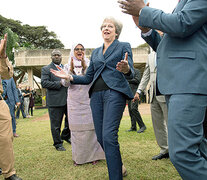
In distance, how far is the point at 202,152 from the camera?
1.61 metres

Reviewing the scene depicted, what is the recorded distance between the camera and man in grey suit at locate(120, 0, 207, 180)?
4.83 feet

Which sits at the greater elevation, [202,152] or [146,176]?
[202,152]

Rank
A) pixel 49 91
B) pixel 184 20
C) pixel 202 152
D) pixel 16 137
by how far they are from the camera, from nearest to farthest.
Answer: pixel 184 20, pixel 202 152, pixel 49 91, pixel 16 137

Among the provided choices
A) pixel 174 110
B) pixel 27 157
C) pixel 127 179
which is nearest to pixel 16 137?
pixel 27 157

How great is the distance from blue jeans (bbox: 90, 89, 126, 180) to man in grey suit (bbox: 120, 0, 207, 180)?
3.16ft

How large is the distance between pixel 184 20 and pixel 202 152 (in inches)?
40.5

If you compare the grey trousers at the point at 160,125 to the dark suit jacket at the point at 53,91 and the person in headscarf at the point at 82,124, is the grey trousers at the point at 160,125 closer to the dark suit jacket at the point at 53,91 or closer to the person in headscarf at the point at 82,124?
the person in headscarf at the point at 82,124

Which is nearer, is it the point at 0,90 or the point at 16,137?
the point at 0,90

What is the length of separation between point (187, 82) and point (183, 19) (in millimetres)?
462

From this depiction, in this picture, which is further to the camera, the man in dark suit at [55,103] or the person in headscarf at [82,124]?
the man in dark suit at [55,103]

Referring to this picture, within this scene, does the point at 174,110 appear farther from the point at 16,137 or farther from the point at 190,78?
the point at 16,137

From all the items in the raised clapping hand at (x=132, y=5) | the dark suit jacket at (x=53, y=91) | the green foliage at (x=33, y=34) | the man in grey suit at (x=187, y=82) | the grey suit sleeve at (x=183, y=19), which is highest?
the green foliage at (x=33, y=34)

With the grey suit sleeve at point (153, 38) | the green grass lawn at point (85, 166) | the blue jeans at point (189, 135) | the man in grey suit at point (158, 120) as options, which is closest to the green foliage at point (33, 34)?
the green grass lawn at point (85, 166)

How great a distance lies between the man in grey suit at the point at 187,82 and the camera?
147 centimetres
